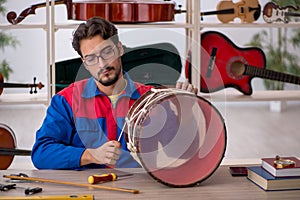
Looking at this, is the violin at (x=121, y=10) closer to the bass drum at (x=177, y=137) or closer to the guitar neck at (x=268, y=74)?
the guitar neck at (x=268, y=74)

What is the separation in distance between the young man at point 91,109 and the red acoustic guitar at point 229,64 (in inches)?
77.4

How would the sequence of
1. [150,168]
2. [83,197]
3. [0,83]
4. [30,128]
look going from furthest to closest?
[30,128], [0,83], [150,168], [83,197]

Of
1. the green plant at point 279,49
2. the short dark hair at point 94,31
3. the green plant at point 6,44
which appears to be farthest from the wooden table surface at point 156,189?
the green plant at point 279,49

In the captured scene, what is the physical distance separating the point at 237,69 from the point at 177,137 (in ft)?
8.34

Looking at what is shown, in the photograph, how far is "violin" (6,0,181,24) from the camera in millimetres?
4008

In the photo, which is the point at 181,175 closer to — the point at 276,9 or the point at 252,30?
the point at 276,9

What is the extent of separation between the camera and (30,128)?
652 centimetres

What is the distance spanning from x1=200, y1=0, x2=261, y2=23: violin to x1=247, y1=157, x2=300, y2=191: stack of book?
2.47 m

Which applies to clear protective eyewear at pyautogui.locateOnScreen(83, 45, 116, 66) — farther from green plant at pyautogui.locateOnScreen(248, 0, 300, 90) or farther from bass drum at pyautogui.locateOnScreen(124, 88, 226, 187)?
green plant at pyautogui.locateOnScreen(248, 0, 300, 90)

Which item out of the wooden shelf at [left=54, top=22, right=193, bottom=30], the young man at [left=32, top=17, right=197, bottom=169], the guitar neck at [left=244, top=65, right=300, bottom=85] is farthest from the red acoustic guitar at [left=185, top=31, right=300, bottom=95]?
the young man at [left=32, top=17, right=197, bottom=169]

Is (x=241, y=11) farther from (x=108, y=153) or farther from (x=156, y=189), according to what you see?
(x=156, y=189)

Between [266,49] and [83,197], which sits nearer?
[83,197]

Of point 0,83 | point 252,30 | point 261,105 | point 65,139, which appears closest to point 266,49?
point 252,30

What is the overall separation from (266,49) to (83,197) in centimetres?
529
